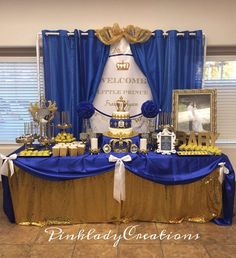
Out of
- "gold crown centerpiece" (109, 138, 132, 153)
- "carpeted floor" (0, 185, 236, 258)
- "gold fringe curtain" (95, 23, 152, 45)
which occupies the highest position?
"gold fringe curtain" (95, 23, 152, 45)

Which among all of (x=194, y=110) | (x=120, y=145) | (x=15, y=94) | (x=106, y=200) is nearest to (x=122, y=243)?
(x=106, y=200)

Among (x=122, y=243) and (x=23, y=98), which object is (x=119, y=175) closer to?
(x=122, y=243)

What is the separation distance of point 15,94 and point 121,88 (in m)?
1.40

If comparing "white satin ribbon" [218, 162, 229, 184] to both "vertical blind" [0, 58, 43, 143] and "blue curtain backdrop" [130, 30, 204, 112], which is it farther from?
"vertical blind" [0, 58, 43, 143]

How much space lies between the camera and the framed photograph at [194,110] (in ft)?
9.16

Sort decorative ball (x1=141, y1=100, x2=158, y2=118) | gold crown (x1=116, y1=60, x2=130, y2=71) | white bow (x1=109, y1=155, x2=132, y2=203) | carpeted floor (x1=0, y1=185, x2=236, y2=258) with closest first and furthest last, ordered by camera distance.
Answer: carpeted floor (x1=0, y1=185, x2=236, y2=258)
white bow (x1=109, y1=155, x2=132, y2=203)
decorative ball (x1=141, y1=100, x2=158, y2=118)
gold crown (x1=116, y1=60, x2=130, y2=71)

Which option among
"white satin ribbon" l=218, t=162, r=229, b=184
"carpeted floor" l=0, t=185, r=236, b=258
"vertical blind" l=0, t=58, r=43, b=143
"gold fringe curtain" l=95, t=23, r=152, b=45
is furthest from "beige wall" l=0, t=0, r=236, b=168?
"carpeted floor" l=0, t=185, r=236, b=258

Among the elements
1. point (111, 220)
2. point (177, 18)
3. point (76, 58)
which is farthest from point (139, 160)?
point (177, 18)

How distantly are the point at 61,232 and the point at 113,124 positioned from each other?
1.12 meters

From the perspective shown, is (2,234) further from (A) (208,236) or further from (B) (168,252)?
(A) (208,236)

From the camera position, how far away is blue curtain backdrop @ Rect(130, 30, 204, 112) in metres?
2.95

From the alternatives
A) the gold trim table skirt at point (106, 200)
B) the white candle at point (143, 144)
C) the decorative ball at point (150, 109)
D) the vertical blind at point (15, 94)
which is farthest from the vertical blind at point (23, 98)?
the white candle at point (143, 144)

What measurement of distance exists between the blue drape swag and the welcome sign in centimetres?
10

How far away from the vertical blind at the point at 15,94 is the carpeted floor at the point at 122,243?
1.37 metres
